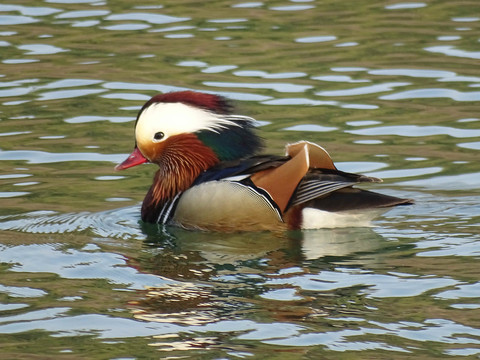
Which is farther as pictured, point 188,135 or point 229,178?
point 188,135

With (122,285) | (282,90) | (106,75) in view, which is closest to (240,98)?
(282,90)

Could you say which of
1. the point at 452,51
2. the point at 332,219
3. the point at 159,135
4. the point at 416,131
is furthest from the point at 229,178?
the point at 452,51

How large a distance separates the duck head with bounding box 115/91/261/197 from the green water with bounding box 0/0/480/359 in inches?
17.3

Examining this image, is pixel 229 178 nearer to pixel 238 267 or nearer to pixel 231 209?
pixel 231 209

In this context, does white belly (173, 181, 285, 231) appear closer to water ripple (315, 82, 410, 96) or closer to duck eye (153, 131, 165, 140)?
duck eye (153, 131, 165, 140)

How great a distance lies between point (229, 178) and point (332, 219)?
732mm

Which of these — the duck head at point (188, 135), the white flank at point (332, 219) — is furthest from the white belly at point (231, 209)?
the duck head at point (188, 135)

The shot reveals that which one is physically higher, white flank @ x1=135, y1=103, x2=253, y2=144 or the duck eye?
white flank @ x1=135, y1=103, x2=253, y2=144

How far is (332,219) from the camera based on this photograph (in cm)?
818

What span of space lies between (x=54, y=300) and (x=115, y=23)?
7.58m

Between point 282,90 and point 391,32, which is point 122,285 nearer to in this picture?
point 282,90

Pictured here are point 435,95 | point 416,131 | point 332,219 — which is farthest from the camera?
point 435,95

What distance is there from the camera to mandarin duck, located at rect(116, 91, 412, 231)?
807 centimetres

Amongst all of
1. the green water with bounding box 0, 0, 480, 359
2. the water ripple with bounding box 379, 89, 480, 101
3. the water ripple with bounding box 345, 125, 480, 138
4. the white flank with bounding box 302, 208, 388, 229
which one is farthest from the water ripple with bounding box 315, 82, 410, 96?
the white flank with bounding box 302, 208, 388, 229
